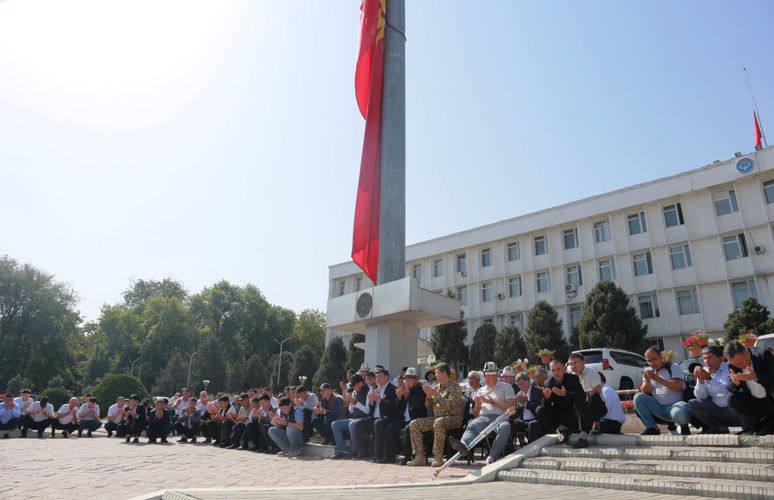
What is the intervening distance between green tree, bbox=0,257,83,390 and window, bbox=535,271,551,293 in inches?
1733

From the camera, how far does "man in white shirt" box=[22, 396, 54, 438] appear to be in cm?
1565

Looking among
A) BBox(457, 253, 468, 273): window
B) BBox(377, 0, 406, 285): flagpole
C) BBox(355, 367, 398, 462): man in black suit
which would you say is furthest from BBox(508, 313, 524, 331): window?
BBox(355, 367, 398, 462): man in black suit

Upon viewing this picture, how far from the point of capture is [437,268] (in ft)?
145

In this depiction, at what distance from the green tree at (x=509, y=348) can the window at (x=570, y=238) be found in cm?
782

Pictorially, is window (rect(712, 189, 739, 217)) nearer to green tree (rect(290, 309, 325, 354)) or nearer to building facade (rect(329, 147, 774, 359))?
building facade (rect(329, 147, 774, 359))

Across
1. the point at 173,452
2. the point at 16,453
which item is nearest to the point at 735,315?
the point at 173,452

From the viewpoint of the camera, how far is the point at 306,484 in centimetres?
614

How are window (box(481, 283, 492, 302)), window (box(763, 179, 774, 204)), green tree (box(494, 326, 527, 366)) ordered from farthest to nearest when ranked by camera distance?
window (box(481, 283, 492, 302)) → green tree (box(494, 326, 527, 366)) → window (box(763, 179, 774, 204))

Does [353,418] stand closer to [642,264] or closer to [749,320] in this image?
[749,320]

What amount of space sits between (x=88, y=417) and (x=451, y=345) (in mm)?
23491

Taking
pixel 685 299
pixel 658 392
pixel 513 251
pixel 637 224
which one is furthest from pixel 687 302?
pixel 658 392

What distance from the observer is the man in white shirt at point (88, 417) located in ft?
53.1

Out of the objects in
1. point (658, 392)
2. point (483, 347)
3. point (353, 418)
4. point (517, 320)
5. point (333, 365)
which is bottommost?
point (353, 418)

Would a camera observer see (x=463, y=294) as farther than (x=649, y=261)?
Yes
